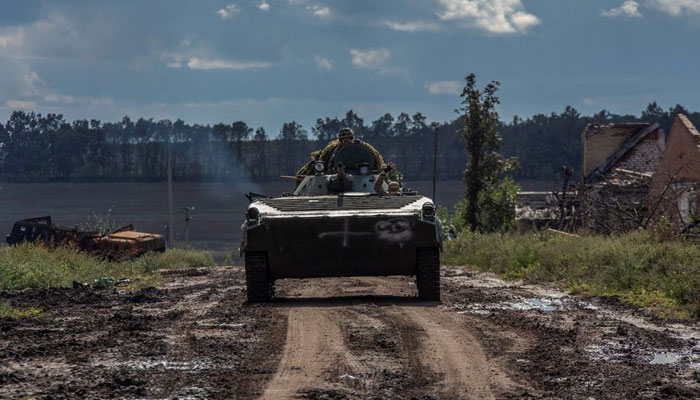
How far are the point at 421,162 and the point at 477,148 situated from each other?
6994 centimetres

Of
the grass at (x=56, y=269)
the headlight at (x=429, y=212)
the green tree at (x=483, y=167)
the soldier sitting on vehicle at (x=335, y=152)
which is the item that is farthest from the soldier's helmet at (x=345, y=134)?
the green tree at (x=483, y=167)

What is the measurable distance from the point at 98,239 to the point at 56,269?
15.6 meters

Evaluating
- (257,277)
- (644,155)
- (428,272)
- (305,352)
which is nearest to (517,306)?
(428,272)

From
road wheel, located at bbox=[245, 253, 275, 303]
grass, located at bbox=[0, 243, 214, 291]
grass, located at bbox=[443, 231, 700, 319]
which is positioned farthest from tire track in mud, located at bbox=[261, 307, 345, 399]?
grass, located at bbox=[0, 243, 214, 291]

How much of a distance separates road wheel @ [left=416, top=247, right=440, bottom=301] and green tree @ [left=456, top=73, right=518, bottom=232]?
28.8 m

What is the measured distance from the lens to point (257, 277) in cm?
1317

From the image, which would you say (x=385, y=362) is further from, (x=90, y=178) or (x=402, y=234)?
(x=90, y=178)

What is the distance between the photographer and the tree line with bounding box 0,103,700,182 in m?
108

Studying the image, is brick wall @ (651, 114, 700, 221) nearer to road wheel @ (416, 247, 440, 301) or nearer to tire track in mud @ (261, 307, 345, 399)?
road wheel @ (416, 247, 440, 301)

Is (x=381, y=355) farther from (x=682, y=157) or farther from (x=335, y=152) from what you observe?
(x=682, y=157)

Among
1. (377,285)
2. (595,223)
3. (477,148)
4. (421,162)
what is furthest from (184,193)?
(377,285)

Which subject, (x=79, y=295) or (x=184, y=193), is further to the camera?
(x=184, y=193)

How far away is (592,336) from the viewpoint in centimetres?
991

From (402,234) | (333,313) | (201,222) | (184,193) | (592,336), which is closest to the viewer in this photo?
(592,336)
